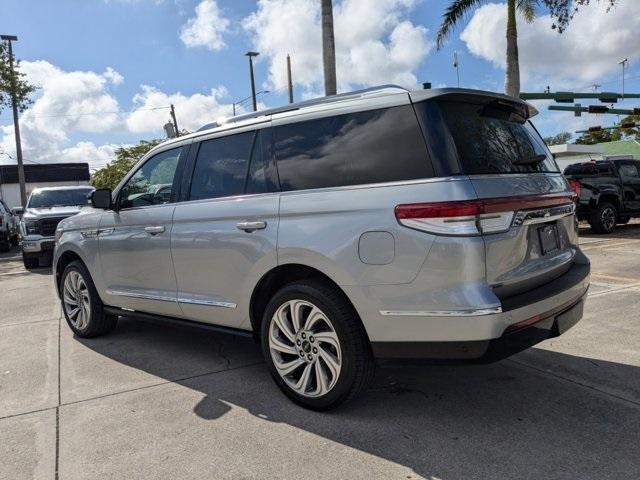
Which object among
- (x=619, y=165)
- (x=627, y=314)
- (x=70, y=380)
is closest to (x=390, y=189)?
(x=70, y=380)

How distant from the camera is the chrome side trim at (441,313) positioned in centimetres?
276

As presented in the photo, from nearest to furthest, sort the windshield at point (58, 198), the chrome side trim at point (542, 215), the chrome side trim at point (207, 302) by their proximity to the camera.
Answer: the chrome side trim at point (542, 215) → the chrome side trim at point (207, 302) → the windshield at point (58, 198)

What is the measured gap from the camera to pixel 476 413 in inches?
134

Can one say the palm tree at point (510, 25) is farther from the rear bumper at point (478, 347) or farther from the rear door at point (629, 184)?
the rear bumper at point (478, 347)

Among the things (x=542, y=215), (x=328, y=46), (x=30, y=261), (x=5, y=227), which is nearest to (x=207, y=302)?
(x=542, y=215)

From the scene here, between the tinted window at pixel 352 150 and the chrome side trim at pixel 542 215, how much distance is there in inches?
22.7

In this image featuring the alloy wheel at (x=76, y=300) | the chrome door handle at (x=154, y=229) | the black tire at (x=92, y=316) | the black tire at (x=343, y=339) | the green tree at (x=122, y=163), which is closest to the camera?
the black tire at (x=343, y=339)

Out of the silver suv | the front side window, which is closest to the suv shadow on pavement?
the silver suv

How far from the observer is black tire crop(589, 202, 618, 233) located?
43.9ft

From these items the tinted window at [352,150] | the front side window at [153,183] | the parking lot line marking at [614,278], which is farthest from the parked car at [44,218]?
the parking lot line marking at [614,278]

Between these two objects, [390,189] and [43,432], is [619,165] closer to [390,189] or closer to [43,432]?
[390,189]

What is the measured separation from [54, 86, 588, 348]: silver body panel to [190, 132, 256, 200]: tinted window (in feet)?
0.28

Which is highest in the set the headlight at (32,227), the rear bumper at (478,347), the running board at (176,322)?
the headlight at (32,227)

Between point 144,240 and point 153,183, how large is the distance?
0.51 metres
